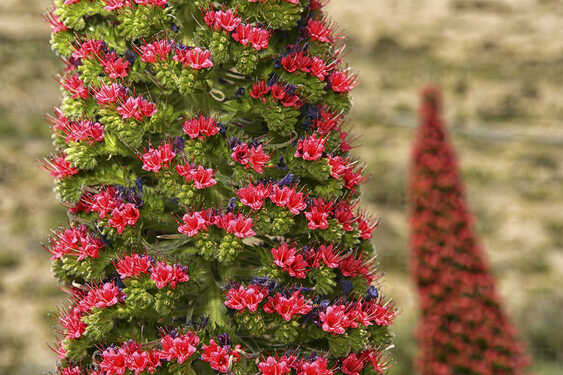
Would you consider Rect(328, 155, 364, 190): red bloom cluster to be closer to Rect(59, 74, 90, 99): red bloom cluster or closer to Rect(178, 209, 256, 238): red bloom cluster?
Rect(178, 209, 256, 238): red bloom cluster

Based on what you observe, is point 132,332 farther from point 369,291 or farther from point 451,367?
point 451,367

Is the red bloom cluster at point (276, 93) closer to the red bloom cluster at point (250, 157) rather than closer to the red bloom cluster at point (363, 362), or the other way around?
the red bloom cluster at point (250, 157)

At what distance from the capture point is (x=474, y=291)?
30.0 ft

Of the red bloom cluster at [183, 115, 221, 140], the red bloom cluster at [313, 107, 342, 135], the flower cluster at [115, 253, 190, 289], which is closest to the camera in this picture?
the flower cluster at [115, 253, 190, 289]

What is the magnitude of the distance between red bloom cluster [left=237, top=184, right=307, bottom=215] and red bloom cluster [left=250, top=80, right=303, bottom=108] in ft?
1.56

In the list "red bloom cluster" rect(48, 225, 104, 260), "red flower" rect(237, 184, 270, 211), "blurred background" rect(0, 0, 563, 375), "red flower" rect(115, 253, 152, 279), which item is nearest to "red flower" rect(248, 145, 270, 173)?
"red flower" rect(237, 184, 270, 211)

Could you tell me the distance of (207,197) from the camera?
2.96 meters

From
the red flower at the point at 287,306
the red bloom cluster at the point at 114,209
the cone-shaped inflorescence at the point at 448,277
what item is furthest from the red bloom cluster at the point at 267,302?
the cone-shaped inflorescence at the point at 448,277

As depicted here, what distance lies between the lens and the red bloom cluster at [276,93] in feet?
9.82

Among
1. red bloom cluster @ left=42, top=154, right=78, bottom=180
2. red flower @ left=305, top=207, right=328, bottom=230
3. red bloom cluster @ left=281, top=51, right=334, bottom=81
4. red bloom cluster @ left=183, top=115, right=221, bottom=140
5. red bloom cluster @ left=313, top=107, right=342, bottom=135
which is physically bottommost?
red flower @ left=305, top=207, right=328, bottom=230

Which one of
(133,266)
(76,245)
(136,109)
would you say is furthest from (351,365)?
(136,109)

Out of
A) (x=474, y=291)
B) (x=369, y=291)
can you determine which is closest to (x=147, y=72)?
(x=369, y=291)

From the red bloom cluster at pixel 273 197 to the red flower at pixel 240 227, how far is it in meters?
0.09

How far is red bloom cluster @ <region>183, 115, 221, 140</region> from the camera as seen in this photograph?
2.88 meters
